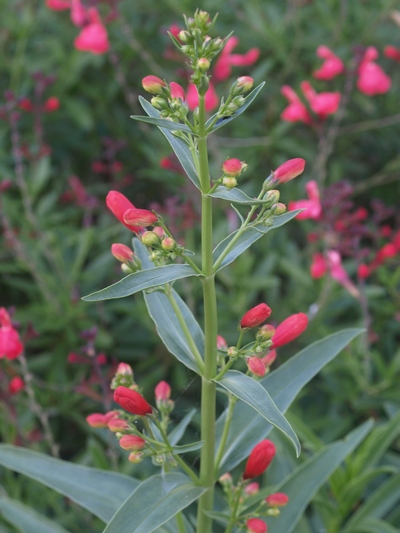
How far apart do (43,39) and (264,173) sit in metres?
1.49

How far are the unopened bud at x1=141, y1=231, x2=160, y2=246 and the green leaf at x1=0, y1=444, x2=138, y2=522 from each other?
2.03ft

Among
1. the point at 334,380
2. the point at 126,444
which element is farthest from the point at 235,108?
the point at 334,380

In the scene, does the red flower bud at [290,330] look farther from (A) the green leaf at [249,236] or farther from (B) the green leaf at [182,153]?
(B) the green leaf at [182,153]

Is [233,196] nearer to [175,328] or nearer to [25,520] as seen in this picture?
[175,328]

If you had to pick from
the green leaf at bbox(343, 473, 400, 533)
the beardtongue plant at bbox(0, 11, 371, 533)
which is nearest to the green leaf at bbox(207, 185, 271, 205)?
the beardtongue plant at bbox(0, 11, 371, 533)

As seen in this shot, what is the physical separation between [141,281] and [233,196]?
195 millimetres

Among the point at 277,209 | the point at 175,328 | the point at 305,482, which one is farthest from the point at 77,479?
the point at 277,209

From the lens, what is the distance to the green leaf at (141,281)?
91 cm

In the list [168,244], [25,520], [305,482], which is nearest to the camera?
[168,244]

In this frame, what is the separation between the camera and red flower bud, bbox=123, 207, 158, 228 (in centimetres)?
100

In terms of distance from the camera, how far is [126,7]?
141 inches

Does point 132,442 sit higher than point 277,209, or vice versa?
point 277,209

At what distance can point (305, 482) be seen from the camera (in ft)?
4.87

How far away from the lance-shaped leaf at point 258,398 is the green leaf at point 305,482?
0.57m
